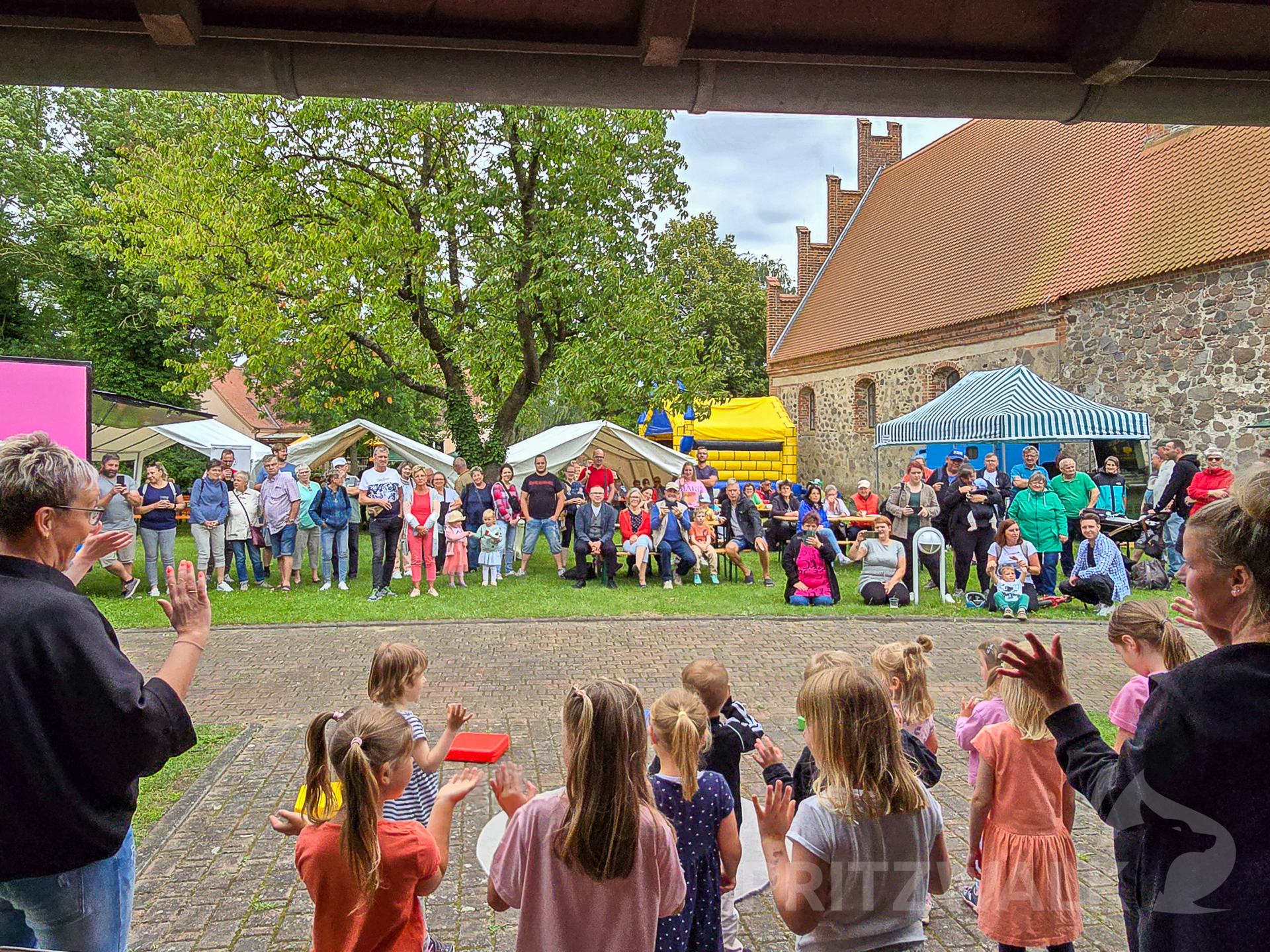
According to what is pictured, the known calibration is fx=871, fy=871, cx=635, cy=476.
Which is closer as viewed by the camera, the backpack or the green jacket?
the green jacket

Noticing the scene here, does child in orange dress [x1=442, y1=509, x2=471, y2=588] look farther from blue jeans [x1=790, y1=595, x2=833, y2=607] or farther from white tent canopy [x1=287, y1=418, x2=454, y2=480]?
blue jeans [x1=790, y1=595, x2=833, y2=607]

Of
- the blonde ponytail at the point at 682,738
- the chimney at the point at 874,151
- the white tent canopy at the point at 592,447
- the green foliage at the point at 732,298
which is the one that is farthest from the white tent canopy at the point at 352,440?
the chimney at the point at 874,151

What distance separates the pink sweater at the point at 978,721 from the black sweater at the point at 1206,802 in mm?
1806

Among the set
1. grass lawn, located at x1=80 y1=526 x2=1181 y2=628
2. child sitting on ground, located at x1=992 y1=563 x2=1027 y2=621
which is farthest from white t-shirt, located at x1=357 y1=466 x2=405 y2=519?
child sitting on ground, located at x1=992 y1=563 x2=1027 y2=621

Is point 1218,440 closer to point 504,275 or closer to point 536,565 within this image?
point 536,565

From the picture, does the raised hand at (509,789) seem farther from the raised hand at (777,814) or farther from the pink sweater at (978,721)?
the pink sweater at (978,721)

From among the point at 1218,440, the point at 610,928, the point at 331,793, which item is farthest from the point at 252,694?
the point at 1218,440

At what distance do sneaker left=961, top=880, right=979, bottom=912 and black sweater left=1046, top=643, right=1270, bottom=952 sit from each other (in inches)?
87.3

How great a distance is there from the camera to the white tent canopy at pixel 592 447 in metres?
18.3

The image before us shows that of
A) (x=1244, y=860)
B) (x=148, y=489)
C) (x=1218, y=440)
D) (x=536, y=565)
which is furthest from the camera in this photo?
(x=1218, y=440)

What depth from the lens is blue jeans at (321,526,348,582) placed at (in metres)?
12.5

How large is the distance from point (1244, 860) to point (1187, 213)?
66.2ft

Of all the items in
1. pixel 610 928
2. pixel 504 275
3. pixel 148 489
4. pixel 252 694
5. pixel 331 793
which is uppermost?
pixel 504 275

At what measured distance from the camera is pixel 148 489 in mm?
11656
